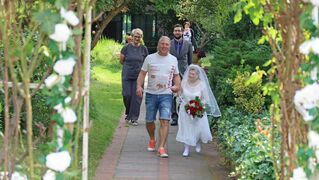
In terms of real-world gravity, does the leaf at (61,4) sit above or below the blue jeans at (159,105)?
above

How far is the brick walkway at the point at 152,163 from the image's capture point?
8.04 m

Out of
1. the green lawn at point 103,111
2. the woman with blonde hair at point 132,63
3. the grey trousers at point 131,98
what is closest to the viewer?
the green lawn at point 103,111

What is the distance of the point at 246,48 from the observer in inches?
432

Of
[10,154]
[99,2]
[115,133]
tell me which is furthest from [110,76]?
[10,154]

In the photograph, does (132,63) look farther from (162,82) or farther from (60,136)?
(60,136)

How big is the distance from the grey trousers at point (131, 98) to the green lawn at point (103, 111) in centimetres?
39

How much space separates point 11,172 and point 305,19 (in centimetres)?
197

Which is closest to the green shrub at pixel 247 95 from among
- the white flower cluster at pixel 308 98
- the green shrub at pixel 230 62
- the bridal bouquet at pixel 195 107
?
the green shrub at pixel 230 62

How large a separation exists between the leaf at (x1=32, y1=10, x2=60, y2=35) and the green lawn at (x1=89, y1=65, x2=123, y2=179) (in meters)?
1.03

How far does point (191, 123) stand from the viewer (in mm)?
9461

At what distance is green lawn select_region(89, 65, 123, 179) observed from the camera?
9.65 metres

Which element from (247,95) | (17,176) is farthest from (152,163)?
(17,176)

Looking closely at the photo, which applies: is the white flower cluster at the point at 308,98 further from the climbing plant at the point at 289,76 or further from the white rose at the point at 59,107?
the white rose at the point at 59,107

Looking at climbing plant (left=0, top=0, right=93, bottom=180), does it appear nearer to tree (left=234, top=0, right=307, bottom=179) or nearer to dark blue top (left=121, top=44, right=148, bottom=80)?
tree (left=234, top=0, right=307, bottom=179)
